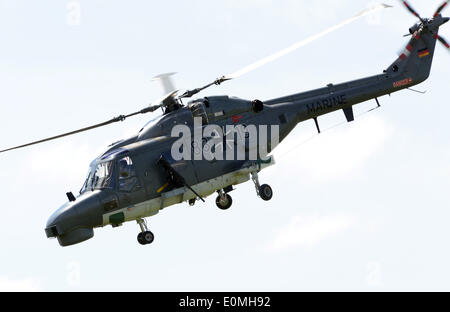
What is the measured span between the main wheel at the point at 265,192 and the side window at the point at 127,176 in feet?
17.9

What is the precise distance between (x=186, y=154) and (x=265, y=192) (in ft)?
12.9

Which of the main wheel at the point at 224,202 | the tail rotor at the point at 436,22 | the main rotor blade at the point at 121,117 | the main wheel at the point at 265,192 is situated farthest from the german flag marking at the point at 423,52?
the main rotor blade at the point at 121,117

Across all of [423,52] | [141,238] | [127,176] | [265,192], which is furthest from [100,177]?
[423,52]

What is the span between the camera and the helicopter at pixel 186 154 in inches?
1045

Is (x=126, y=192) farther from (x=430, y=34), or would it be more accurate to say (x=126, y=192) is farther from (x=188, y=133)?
(x=430, y=34)

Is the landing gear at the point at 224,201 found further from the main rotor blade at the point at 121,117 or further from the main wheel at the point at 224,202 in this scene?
the main rotor blade at the point at 121,117

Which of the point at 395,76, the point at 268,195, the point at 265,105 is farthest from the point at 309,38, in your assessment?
the point at 395,76

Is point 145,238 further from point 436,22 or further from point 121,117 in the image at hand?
point 436,22

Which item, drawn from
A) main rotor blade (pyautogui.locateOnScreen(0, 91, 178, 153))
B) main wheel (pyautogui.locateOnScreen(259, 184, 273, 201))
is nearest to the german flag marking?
main wheel (pyautogui.locateOnScreen(259, 184, 273, 201))

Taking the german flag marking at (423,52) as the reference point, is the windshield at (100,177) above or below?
below

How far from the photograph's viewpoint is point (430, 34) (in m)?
36.0

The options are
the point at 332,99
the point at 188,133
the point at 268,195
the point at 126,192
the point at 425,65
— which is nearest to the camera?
the point at 126,192

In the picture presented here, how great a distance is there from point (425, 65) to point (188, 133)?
43.1 ft

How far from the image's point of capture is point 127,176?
26953 mm
